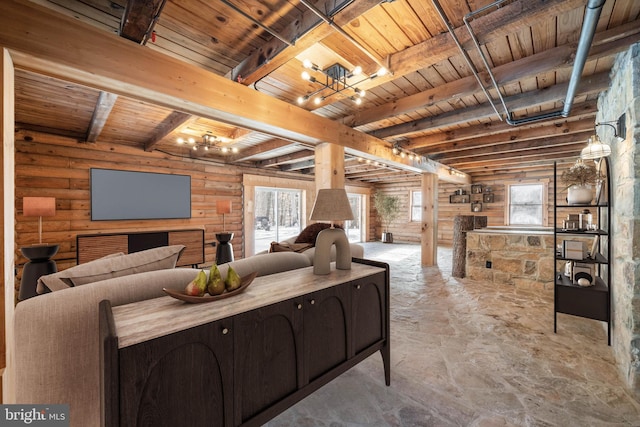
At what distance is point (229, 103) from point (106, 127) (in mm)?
3035

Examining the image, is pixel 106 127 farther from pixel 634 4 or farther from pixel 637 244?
pixel 637 244

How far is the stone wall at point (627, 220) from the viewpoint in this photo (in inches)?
66.6

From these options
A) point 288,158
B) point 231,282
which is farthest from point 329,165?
point 288,158

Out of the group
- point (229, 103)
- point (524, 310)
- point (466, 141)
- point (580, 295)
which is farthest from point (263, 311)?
point (466, 141)

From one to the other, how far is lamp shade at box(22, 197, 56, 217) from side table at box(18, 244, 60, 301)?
1.63 ft

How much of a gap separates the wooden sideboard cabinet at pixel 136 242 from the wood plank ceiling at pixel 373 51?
68.2 inches

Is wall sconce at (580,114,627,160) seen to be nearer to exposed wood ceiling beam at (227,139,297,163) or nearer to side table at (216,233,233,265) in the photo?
exposed wood ceiling beam at (227,139,297,163)

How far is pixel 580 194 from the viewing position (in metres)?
2.48

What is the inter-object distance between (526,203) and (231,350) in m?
9.21

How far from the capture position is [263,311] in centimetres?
118

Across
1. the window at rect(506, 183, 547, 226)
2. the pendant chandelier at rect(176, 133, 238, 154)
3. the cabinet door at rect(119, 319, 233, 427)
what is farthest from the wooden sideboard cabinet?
the window at rect(506, 183, 547, 226)

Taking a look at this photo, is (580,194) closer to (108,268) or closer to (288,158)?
(108,268)

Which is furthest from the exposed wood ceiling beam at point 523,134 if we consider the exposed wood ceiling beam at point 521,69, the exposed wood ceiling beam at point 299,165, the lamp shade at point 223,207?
the lamp shade at point 223,207

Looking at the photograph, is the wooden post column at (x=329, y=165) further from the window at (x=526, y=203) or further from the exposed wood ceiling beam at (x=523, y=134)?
the window at (x=526, y=203)
